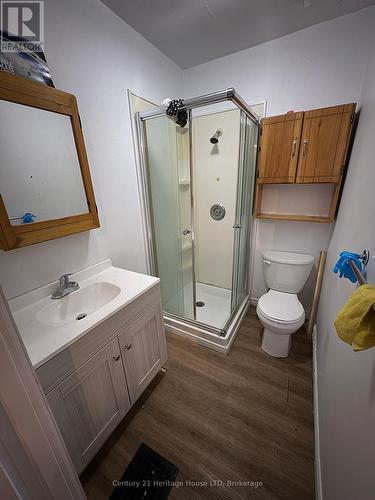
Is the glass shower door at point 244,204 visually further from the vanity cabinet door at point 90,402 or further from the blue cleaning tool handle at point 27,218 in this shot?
the blue cleaning tool handle at point 27,218

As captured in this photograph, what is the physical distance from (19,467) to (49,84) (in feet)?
5.01

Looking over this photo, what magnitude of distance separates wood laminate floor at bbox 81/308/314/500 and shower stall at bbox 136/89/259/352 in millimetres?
308

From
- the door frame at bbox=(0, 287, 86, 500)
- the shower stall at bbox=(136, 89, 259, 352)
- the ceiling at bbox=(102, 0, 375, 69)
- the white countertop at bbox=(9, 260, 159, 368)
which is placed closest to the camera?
the door frame at bbox=(0, 287, 86, 500)

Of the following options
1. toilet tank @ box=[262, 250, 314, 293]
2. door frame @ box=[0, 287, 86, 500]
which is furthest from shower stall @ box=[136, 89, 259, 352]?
door frame @ box=[0, 287, 86, 500]

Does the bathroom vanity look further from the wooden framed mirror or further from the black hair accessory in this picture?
the black hair accessory

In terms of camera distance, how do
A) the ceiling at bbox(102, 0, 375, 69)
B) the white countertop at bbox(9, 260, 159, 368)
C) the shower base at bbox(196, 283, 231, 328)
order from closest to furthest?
the white countertop at bbox(9, 260, 159, 368), the ceiling at bbox(102, 0, 375, 69), the shower base at bbox(196, 283, 231, 328)

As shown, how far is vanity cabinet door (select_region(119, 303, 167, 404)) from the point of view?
1185mm

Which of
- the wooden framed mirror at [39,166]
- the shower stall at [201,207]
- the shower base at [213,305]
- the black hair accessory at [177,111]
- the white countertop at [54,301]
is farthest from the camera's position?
the shower base at [213,305]

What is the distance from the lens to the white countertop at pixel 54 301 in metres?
0.83

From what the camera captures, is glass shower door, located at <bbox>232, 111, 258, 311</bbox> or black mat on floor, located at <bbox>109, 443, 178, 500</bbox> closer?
black mat on floor, located at <bbox>109, 443, 178, 500</bbox>

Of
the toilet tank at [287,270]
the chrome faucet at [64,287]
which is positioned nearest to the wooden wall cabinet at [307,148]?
the toilet tank at [287,270]

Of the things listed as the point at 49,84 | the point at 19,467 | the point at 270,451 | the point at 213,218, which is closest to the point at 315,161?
the point at 213,218

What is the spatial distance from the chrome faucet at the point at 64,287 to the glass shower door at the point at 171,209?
878mm

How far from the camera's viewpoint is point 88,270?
1.39 meters
